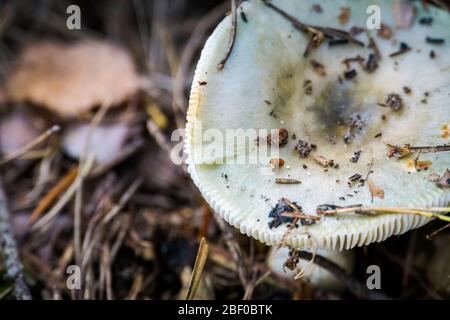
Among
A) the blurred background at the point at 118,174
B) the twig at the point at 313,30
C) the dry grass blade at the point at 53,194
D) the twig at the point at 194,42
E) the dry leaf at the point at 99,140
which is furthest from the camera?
the twig at the point at 194,42

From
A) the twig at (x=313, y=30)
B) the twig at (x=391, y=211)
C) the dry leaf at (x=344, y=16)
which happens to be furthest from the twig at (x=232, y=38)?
the twig at (x=391, y=211)

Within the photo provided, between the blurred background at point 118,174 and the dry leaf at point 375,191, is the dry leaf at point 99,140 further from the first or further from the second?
the dry leaf at point 375,191

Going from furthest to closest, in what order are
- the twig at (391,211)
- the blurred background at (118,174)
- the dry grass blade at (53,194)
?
the dry grass blade at (53,194) → the blurred background at (118,174) → the twig at (391,211)

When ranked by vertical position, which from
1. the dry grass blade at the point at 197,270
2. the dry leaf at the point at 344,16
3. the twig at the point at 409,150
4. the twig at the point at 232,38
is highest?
the dry leaf at the point at 344,16

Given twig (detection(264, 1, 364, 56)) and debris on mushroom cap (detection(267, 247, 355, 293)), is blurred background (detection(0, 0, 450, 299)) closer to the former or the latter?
debris on mushroom cap (detection(267, 247, 355, 293))

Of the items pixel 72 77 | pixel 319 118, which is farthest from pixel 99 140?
pixel 319 118

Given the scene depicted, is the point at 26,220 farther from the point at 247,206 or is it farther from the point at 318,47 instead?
the point at 318,47
